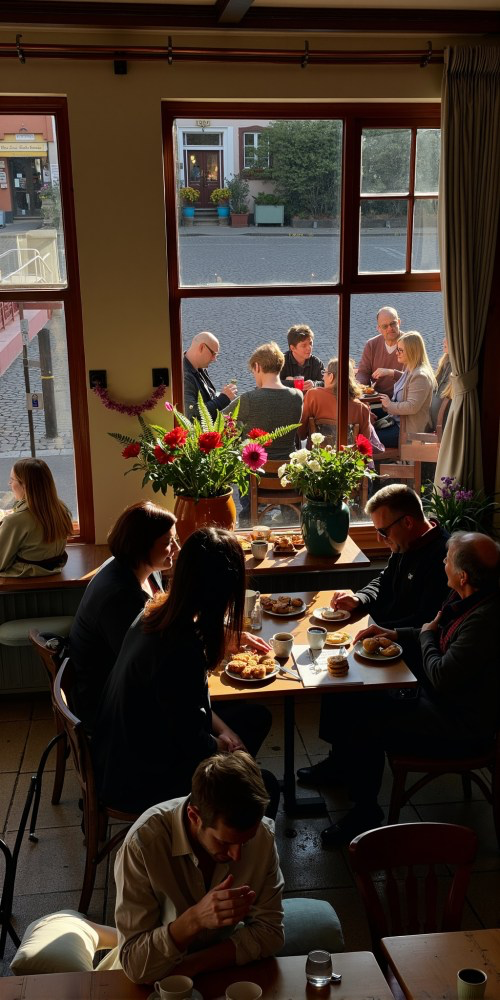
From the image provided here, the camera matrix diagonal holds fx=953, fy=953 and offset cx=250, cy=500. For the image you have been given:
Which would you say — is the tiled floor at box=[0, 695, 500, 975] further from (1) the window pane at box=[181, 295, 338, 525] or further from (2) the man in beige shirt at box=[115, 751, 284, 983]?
(1) the window pane at box=[181, 295, 338, 525]

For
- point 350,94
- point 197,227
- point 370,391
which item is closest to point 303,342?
point 370,391

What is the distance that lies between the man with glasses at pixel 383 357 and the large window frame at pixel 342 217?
0.10 meters

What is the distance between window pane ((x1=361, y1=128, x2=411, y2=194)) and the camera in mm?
5074

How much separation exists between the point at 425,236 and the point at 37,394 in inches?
89.7

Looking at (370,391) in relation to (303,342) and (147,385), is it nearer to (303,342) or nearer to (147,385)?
(303,342)

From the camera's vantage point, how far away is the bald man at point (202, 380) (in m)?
5.17

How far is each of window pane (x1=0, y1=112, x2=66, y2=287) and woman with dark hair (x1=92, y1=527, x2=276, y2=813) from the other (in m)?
2.55

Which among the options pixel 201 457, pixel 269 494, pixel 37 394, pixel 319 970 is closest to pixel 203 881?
pixel 319 970

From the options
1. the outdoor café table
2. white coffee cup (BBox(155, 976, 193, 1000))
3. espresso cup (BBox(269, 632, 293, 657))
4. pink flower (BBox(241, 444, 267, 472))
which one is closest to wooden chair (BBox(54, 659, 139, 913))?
the outdoor café table

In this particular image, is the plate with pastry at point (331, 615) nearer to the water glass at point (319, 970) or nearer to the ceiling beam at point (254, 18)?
the water glass at point (319, 970)

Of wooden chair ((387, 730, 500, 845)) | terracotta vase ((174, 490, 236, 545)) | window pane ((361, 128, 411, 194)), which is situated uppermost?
window pane ((361, 128, 411, 194))

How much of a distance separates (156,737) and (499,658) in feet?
4.34

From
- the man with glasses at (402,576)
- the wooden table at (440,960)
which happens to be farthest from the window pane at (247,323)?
the wooden table at (440,960)

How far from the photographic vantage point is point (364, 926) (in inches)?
134
